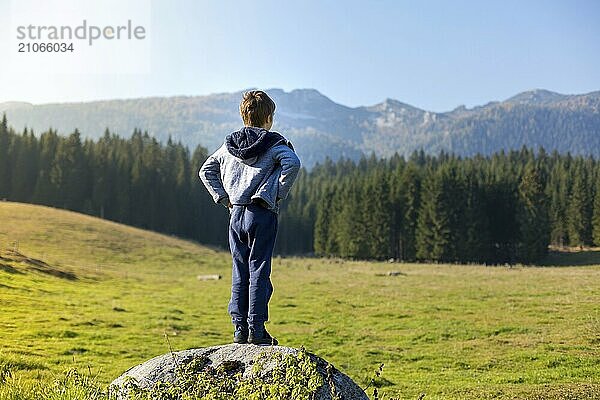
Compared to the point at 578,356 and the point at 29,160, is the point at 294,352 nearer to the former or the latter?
the point at 578,356

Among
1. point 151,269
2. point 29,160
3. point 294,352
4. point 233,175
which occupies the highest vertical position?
point 29,160

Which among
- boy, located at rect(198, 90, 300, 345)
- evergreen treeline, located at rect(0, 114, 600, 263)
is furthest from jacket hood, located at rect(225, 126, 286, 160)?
evergreen treeline, located at rect(0, 114, 600, 263)

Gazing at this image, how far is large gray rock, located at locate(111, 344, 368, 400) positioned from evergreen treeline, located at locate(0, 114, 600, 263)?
58269 mm

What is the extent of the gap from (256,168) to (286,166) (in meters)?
0.44

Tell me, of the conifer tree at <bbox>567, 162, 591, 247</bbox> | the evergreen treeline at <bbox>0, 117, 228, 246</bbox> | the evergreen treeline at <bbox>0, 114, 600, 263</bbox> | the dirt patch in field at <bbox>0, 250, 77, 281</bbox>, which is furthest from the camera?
the evergreen treeline at <bbox>0, 117, 228, 246</bbox>

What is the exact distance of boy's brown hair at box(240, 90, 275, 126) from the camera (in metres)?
6.91

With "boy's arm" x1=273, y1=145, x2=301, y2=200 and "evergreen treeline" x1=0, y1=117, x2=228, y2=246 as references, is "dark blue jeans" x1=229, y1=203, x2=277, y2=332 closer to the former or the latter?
"boy's arm" x1=273, y1=145, x2=301, y2=200

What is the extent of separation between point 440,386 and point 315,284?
2723 centimetres

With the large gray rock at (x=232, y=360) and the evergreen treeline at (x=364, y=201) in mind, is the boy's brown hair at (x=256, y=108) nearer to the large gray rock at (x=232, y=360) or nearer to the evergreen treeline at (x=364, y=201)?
the large gray rock at (x=232, y=360)

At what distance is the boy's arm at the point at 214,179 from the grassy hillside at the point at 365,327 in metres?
5.38

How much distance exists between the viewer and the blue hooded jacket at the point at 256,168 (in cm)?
665

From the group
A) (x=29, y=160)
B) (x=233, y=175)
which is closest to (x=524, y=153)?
(x=29, y=160)

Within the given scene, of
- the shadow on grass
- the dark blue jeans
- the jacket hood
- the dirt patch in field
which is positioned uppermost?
the jacket hood

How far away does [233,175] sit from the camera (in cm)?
697
